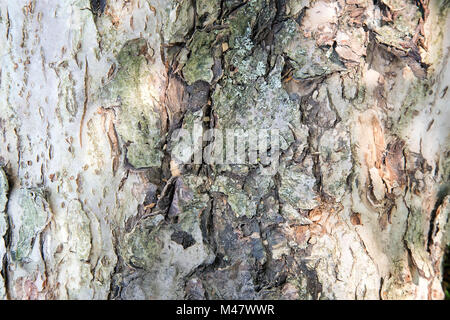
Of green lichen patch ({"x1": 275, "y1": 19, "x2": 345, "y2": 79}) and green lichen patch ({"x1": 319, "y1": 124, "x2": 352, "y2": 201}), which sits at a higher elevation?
green lichen patch ({"x1": 275, "y1": 19, "x2": 345, "y2": 79})

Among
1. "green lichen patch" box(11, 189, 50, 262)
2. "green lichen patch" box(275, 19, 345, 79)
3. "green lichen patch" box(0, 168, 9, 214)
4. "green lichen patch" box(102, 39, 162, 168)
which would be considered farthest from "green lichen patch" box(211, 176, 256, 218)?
"green lichen patch" box(0, 168, 9, 214)

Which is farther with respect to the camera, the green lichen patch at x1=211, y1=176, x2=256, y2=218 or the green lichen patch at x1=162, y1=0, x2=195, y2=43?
the green lichen patch at x1=211, y1=176, x2=256, y2=218

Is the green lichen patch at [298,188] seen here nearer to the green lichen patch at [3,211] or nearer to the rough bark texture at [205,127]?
the rough bark texture at [205,127]

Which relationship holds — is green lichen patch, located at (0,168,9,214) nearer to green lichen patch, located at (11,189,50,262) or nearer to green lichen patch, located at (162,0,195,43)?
green lichen patch, located at (11,189,50,262)

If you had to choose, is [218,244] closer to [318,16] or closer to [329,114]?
[329,114]

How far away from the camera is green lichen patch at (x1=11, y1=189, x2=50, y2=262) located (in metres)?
1.05

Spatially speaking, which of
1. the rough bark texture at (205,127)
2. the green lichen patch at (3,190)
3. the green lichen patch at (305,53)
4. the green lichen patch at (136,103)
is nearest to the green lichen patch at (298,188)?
the rough bark texture at (205,127)

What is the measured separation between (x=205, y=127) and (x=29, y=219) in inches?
22.5

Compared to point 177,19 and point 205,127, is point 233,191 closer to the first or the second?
point 205,127

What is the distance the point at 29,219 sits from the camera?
3.49 feet

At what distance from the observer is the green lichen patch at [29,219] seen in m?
1.05

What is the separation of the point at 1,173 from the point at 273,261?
0.84 meters

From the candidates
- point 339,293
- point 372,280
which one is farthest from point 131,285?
point 372,280

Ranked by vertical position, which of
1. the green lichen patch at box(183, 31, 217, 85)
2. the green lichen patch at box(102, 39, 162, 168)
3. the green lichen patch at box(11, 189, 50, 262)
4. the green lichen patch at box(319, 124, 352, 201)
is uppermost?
the green lichen patch at box(183, 31, 217, 85)
